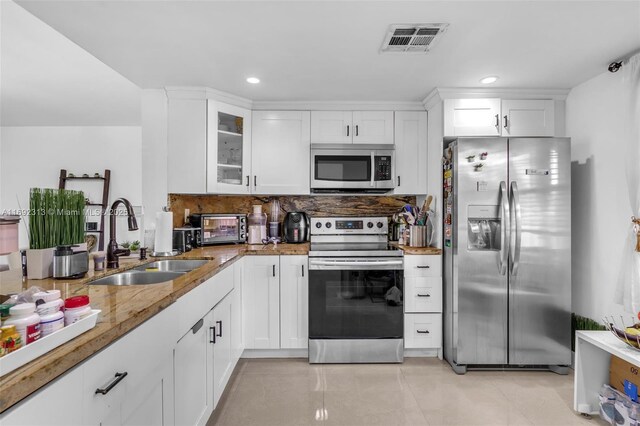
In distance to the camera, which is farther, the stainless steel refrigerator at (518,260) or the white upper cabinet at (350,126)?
the white upper cabinet at (350,126)

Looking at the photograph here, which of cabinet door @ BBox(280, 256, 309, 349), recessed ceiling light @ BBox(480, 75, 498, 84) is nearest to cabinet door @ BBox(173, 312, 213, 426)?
cabinet door @ BBox(280, 256, 309, 349)

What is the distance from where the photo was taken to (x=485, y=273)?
2.47 meters

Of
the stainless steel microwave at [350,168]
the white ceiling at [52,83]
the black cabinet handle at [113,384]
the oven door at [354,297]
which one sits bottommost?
the oven door at [354,297]

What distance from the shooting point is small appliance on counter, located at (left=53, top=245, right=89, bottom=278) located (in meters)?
1.46

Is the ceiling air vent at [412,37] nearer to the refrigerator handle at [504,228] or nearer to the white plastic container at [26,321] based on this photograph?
the refrigerator handle at [504,228]

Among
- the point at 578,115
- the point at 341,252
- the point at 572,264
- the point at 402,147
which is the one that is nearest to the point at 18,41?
the point at 341,252

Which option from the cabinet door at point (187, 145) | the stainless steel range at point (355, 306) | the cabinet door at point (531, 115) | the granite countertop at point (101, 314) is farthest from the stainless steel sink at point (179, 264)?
the cabinet door at point (531, 115)

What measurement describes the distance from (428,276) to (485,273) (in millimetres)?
429

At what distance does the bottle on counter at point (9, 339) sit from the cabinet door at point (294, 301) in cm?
201

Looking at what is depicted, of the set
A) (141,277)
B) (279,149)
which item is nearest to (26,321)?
(141,277)

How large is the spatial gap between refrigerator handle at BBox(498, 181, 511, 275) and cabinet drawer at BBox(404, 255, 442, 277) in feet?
1.51

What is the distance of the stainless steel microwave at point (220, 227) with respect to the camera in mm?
2875

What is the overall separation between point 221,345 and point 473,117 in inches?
103

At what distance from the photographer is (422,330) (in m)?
2.67
